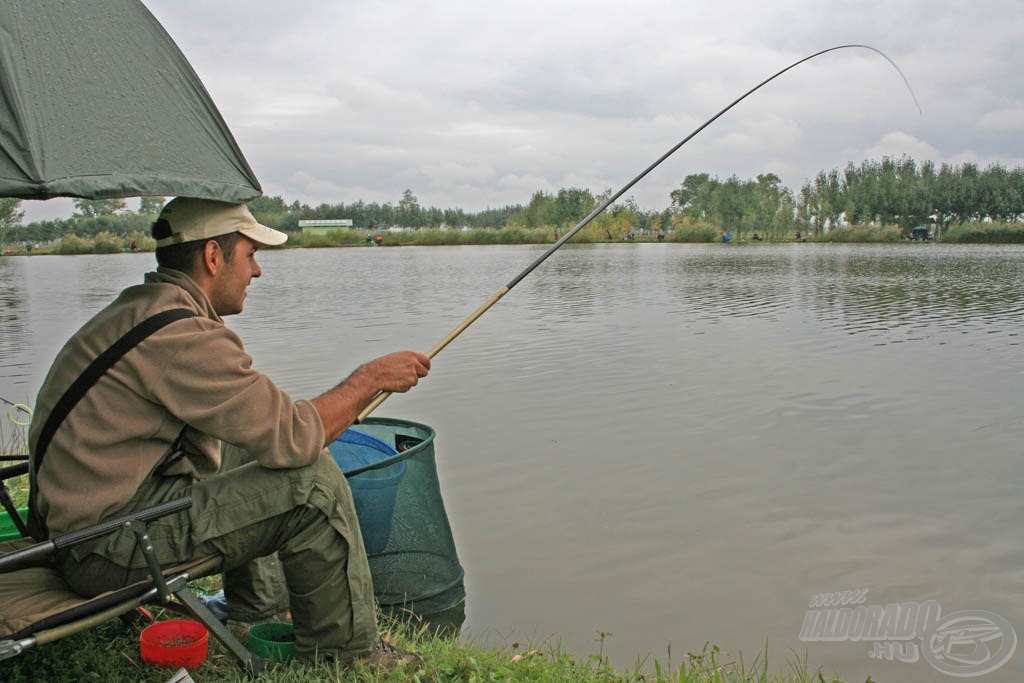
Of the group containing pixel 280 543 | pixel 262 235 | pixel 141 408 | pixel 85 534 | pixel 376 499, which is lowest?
pixel 376 499

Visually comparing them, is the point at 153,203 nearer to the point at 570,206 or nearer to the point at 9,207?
the point at 9,207

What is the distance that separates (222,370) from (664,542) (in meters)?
2.82

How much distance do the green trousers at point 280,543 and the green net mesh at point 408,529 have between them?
72 cm

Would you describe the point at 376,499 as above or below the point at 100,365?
below

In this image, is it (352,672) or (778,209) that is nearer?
(352,672)

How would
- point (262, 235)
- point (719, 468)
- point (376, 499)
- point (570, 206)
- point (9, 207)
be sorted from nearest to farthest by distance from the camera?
point (262, 235) → point (376, 499) → point (719, 468) → point (9, 207) → point (570, 206)

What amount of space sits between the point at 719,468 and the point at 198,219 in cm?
388

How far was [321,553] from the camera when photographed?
2.26 m

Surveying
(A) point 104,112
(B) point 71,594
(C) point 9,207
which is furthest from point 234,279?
(C) point 9,207

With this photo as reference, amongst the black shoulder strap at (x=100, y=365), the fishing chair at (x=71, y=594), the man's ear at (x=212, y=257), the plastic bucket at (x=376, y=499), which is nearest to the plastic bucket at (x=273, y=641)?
the fishing chair at (x=71, y=594)

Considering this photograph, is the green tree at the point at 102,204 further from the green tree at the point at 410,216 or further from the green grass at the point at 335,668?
the green tree at the point at 410,216

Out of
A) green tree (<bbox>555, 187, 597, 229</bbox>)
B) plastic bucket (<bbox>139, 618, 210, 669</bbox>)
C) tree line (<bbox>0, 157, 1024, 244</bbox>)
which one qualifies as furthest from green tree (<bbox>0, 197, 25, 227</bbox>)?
green tree (<bbox>555, 187, 597, 229</bbox>)

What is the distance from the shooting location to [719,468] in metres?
5.38

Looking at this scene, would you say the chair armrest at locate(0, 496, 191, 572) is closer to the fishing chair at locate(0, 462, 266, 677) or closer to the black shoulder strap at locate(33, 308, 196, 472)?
the fishing chair at locate(0, 462, 266, 677)
